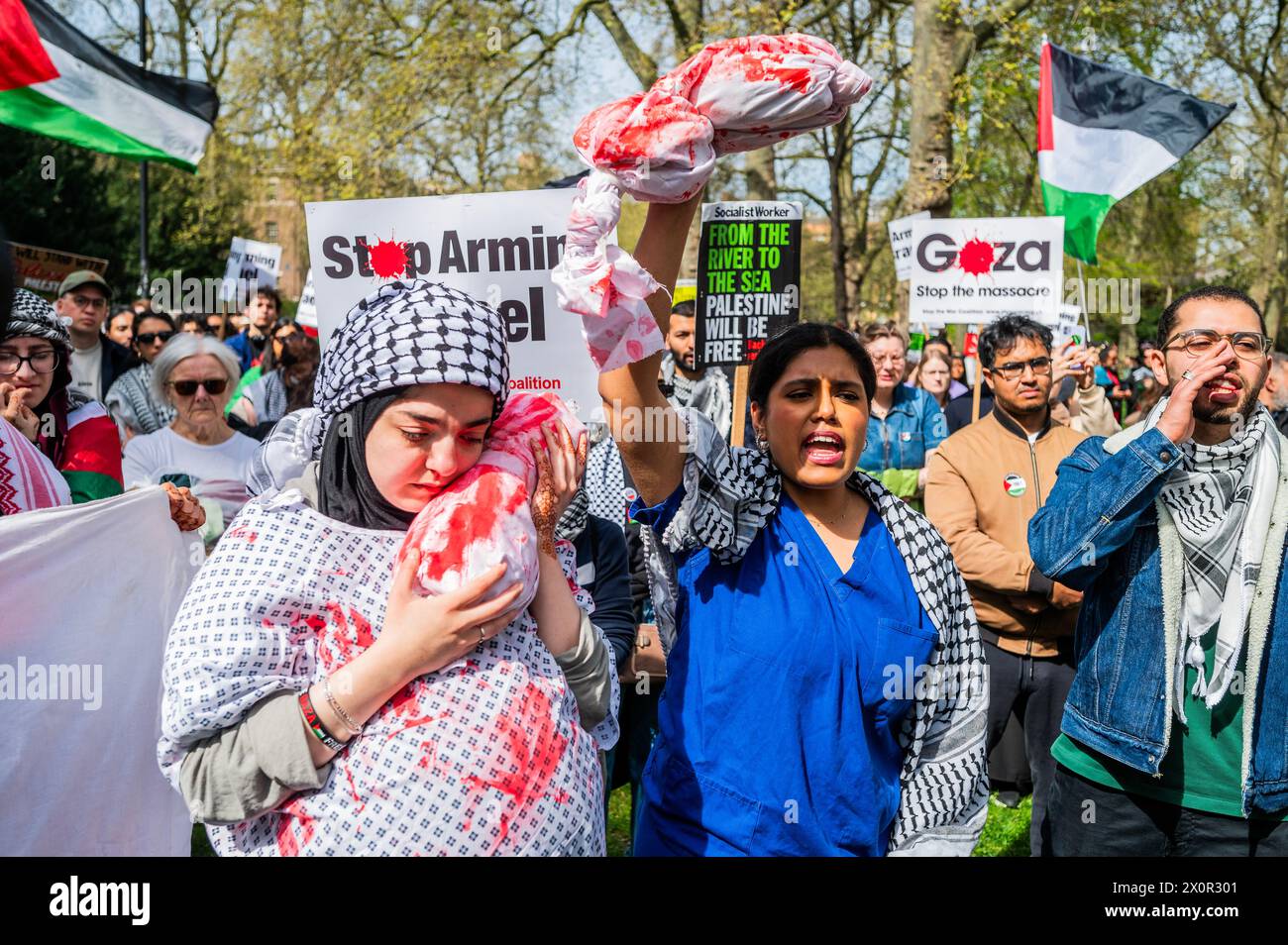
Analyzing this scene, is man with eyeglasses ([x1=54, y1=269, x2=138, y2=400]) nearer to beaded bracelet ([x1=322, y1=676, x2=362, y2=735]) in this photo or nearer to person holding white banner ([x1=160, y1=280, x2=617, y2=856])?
person holding white banner ([x1=160, y1=280, x2=617, y2=856])

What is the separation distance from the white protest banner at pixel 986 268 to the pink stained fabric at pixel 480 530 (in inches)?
275

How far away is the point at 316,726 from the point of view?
71.2 inches

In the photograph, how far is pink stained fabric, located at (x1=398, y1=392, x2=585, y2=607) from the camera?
72.9 inches

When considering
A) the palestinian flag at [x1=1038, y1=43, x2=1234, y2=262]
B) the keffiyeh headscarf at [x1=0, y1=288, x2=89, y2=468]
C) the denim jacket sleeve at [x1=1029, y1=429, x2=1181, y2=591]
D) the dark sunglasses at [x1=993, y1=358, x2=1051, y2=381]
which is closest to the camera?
the denim jacket sleeve at [x1=1029, y1=429, x2=1181, y2=591]

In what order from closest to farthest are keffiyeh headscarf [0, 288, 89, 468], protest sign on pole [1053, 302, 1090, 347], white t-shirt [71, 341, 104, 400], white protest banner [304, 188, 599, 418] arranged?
keffiyeh headscarf [0, 288, 89, 468] < white protest banner [304, 188, 599, 418] < white t-shirt [71, 341, 104, 400] < protest sign on pole [1053, 302, 1090, 347]

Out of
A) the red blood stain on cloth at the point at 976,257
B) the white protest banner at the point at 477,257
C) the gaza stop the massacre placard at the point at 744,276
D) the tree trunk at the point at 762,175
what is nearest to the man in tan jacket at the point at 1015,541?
the gaza stop the massacre placard at the point at 744,276

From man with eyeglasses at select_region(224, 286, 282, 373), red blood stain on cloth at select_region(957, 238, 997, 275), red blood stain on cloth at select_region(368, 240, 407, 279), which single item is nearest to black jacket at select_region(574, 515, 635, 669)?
red blood stain on cloth at select_region(368, 240, 407, 279)

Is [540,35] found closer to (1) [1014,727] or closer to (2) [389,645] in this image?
(1) [1014,727]

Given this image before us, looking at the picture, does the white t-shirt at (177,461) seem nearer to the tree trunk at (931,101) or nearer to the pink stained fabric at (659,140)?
the pink stained fabric at (659,140)

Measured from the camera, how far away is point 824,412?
8.38ft

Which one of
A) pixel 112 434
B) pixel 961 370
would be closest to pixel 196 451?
pixel 112 434

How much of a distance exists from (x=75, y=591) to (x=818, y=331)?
1.95 metres

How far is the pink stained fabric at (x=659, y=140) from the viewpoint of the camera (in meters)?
2.05

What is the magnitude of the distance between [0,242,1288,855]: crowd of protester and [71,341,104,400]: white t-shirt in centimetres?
393
